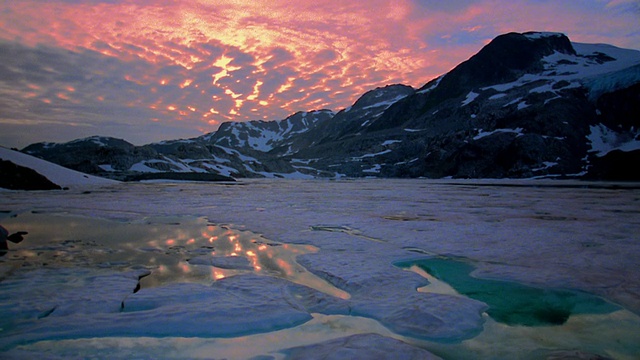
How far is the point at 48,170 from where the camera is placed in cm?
4106

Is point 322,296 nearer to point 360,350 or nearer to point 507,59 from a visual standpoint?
point 360,350

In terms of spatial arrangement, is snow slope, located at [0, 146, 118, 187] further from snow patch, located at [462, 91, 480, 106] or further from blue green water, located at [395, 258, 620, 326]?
snow patch, located at [462, 91, 480, 106]

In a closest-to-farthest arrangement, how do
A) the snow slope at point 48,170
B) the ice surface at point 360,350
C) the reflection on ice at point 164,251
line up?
the ice surface at point 360,350
the reflection on ice at point 164,251
the snow slope at point 48,170

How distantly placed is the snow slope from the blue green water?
45.8 metres

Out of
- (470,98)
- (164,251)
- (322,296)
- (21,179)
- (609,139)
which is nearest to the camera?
(322,296)

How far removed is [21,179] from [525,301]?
153 ft

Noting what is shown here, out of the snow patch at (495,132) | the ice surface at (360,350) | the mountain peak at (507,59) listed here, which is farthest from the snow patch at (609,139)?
the ice surface at (360,350)

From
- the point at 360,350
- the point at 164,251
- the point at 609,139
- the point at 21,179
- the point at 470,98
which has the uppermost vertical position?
the point at 470,98

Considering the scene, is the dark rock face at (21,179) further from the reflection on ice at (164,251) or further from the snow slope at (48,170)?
the reflection on ice at (164,251)

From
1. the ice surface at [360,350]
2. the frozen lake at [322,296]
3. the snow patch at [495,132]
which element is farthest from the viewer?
the snow patch at [495,132]

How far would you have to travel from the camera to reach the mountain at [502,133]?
3767 inches

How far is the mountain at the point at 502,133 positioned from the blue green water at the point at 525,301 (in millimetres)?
94805

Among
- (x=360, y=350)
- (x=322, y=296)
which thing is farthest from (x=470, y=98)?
(x=360, y=350)

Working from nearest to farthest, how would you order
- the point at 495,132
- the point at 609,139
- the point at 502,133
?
the point at 609,139 → the point at 502,133 → the point at 495,132
